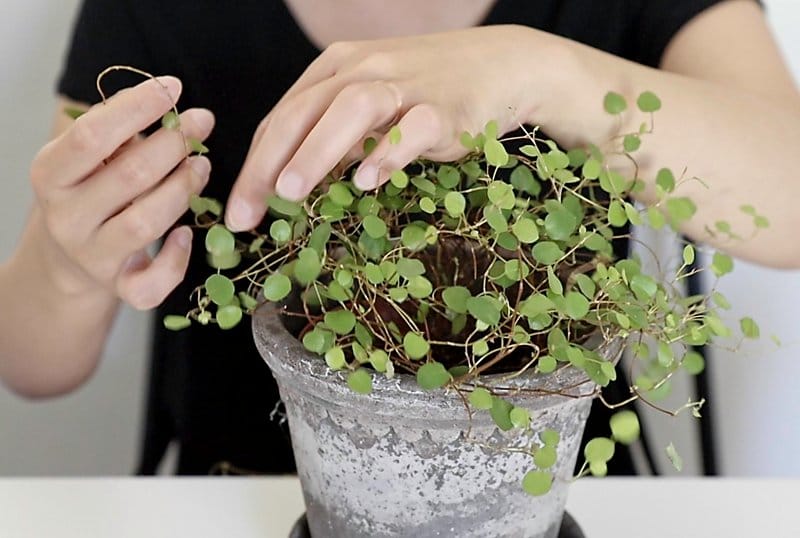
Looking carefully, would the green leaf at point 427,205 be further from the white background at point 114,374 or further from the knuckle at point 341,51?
the white background at point 114,374

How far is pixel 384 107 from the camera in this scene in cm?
44

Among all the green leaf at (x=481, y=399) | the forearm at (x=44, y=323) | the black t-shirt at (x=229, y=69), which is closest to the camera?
the green leaf at (x=481, y=399)

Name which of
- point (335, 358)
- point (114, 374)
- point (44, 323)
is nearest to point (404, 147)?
point (335, 358)

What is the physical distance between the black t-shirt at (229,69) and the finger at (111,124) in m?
0.38

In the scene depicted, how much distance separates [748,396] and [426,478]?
89 centimetres

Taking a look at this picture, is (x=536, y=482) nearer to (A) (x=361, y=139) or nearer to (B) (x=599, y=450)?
(B) (x=599, y=450)

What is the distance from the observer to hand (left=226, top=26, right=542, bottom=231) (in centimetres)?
42

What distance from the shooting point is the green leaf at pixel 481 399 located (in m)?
0.36

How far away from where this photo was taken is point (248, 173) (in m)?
0.45

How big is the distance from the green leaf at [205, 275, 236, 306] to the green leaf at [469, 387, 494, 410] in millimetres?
124

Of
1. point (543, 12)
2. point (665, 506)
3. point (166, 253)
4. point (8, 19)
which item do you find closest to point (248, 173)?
point (166, 253)

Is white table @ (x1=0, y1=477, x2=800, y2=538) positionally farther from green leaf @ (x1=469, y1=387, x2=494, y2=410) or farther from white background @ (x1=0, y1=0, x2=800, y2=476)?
white background @ (x1=0, y1=0, x2=800, y2=476)

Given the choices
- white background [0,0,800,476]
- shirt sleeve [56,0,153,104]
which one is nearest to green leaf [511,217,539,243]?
shirt sleeve [56,0,153,104]

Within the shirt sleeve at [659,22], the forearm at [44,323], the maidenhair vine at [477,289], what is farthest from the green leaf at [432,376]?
the shirt sleeve at [659,22]
